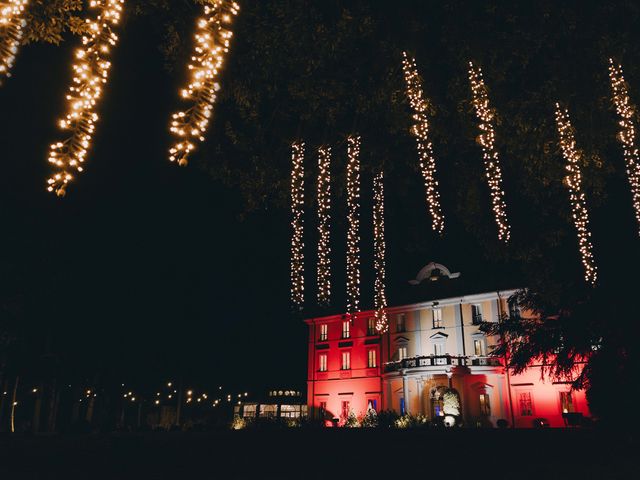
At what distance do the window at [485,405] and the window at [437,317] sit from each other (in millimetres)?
5320

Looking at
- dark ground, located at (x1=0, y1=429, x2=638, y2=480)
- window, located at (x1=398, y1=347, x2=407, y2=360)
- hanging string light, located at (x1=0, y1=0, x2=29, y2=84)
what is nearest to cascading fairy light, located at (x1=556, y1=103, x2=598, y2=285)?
dark ground, located at (x1=0, y1=429, x2=638, y2=480)

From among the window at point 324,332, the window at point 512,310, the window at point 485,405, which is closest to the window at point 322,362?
the window at point 324,332

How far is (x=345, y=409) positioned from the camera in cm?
3322

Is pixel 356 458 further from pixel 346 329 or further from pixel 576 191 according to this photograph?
pixel 346 329

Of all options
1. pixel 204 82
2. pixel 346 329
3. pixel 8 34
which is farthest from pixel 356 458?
pixel 346 329

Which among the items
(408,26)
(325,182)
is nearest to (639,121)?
(408,26)

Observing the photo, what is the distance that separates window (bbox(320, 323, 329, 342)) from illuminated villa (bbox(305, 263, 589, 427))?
78 millimetres

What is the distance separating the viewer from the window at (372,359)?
33.0 meters

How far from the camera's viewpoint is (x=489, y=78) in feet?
27.3

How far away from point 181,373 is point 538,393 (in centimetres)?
2077

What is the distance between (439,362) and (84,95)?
2806 cm

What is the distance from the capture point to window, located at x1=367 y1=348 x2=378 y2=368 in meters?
33.0

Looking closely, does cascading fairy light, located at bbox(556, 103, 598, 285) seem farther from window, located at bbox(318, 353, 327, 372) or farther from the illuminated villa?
window, located at bbox(318, 353, 327, 372)

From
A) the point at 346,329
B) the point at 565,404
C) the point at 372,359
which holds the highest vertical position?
the point at 346,329
